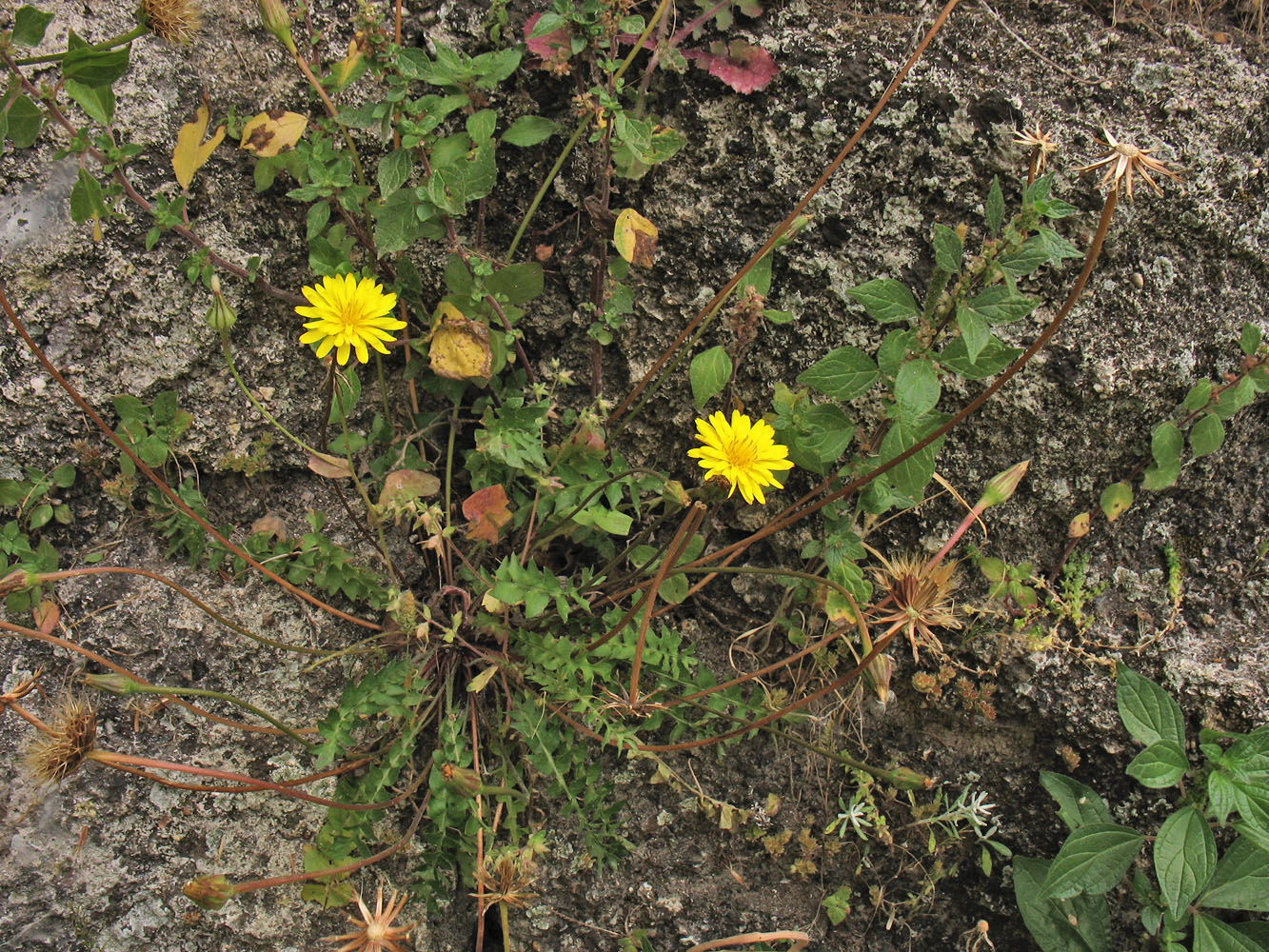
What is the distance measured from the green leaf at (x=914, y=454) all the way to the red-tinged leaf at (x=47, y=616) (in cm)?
199

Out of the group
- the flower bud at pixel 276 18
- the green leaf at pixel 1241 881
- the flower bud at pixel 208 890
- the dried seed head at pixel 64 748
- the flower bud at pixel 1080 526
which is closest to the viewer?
the flower bud at pixel 208 890

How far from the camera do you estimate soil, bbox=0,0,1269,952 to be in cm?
197

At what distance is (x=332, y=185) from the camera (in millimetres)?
1851

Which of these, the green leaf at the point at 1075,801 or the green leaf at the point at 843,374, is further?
the green leaf at the point at 1075,801

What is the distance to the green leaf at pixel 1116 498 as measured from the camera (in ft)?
6.73

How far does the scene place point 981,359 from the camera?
1721 millimetres

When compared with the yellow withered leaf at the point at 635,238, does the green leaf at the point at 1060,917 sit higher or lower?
lower

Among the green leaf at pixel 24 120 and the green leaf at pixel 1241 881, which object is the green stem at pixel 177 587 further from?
the green leaf at pixel 1241 881

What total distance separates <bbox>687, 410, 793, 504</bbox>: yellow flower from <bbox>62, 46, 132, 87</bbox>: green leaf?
52.2 inches

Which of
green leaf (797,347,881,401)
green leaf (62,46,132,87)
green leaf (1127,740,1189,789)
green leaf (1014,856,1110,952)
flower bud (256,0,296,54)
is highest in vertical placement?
flower bud (256,0,296,54)

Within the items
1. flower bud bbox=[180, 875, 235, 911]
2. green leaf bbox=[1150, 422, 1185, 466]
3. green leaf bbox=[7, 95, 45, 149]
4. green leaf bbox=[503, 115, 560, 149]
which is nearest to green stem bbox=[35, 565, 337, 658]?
flower bud bbox=[180, 875, 235, 911]

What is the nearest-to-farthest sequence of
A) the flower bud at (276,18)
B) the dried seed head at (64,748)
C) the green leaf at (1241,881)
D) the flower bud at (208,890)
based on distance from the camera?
1. the flower bud at (208,890)
2. the dried seed head at (64,748)
3. the flower bud at (276,18)
4. the green leaf at (1241,881)

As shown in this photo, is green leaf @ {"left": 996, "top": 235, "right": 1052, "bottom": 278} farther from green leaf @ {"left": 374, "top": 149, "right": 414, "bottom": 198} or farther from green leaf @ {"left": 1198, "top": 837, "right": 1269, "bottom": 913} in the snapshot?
Answer: green leaf @ {"left": 1198, "top": 837, "right": 1269, "bottom": 913}

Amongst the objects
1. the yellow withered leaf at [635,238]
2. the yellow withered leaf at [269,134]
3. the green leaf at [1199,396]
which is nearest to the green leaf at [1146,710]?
the green leaf at [1199,396]
